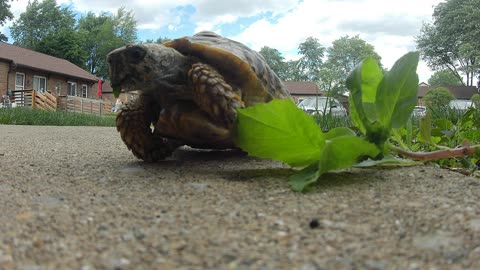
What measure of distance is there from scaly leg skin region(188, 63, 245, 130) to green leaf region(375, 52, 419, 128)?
0.44 meters

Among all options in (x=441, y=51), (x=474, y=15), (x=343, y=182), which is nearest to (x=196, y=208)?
(x=343, y=182)

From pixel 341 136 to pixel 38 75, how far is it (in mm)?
24021

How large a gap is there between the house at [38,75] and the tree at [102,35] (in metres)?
11.3

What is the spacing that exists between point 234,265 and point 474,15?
29956 mm

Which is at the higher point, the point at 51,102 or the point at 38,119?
the point at 51,102

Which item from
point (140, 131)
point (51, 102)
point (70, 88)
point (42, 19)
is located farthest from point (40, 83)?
point (140, 131)

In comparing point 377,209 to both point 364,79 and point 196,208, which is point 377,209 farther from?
point 364,79

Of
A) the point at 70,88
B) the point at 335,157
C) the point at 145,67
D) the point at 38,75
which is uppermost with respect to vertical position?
the point at 38,75

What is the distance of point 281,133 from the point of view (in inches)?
41.9

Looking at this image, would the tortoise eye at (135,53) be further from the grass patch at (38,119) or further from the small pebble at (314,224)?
the grass patch at (38,119)

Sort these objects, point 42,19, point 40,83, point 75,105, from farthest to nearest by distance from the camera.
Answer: point 42,19 < point 40,83 < point 75,105

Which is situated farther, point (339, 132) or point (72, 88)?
point (72, 88)

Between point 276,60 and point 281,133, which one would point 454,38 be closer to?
point 276,60

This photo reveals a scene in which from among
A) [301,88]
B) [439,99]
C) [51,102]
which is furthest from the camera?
[301,88]
